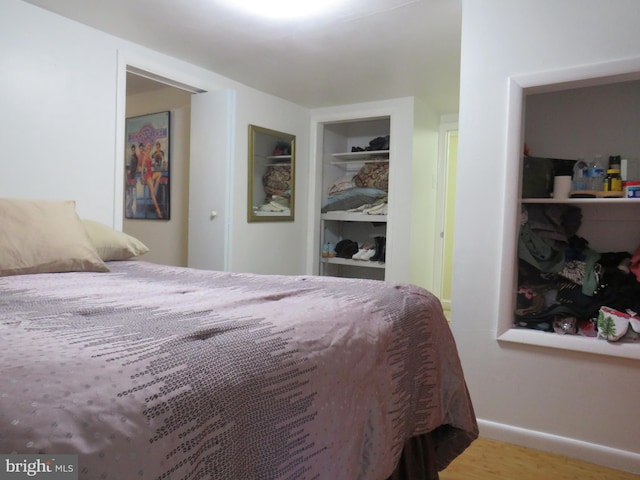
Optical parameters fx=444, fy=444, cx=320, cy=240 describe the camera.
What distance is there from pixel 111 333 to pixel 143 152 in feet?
13.1

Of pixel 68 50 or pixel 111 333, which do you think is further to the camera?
pixel 68 50

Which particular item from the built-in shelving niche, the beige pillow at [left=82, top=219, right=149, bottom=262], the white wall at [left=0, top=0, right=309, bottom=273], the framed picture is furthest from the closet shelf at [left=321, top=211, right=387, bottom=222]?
the beige pillow at [left=82, top=219, right=149, bottom=262]

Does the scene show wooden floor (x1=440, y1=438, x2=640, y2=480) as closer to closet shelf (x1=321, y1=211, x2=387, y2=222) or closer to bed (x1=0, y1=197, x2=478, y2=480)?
bed (x1=0, y1=197, x2=478, y2=480)

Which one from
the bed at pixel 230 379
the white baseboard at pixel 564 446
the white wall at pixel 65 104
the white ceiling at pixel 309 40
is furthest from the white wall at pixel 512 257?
the white wall at pixel 65 104

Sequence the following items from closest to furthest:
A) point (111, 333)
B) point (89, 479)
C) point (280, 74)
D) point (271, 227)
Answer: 1. point (89, 479)
2. point (111, 333)
3. point (280, 74)
4. point (271, 227)

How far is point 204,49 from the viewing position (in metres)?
3.04

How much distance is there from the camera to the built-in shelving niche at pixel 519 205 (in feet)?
6.40

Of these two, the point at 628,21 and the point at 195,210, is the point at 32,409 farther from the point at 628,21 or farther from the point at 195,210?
the point at 195,210

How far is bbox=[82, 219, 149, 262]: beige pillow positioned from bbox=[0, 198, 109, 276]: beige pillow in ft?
0.48

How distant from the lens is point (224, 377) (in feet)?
2.27

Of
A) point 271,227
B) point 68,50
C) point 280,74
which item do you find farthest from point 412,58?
point 68,50

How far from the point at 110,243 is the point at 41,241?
39cm

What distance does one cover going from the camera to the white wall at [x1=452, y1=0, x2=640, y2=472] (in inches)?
77.0

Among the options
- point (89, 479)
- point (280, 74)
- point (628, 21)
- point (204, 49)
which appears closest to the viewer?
point (89, 479)
